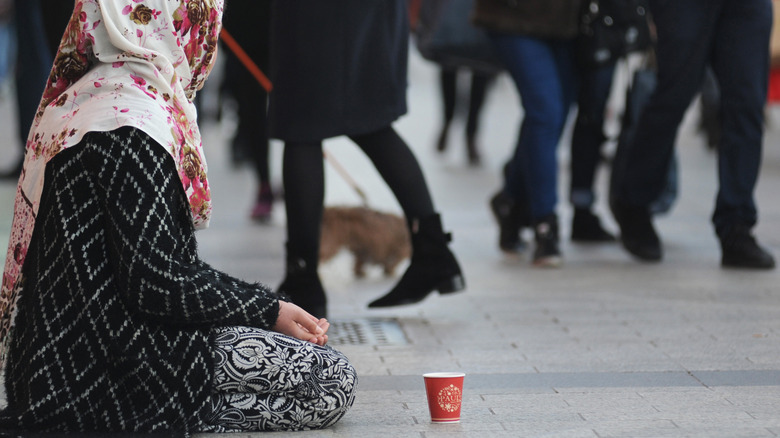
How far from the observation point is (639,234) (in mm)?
5211

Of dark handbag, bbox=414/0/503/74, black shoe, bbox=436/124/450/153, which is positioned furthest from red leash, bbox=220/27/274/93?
black shoe, bbox=436/124/450/153

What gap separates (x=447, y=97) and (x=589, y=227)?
4125mm

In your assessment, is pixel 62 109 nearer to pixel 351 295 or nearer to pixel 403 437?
pixel 403 437

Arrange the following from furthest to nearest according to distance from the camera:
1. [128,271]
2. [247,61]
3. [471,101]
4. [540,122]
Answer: [471,101] → [247,61] → [540,122] → [128,271]

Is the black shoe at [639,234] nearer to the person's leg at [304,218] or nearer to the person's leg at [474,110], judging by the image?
the person's leg at [304,218]

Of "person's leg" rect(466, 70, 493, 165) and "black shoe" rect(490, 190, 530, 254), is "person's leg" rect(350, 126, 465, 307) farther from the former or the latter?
"person's leg" rect(466, 70, 493, 165)

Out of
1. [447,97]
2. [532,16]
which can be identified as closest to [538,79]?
[532,16]

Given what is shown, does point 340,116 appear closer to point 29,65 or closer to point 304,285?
point 304,285

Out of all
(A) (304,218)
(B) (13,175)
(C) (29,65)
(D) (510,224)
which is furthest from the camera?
(B) (13,175)

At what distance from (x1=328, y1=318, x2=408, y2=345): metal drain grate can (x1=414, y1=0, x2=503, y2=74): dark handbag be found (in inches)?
95.6

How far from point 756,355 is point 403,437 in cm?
128

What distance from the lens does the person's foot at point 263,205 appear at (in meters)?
6.39

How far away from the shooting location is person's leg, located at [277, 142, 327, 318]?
388 cm

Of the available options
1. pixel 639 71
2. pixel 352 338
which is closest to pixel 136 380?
pixel 352 338
